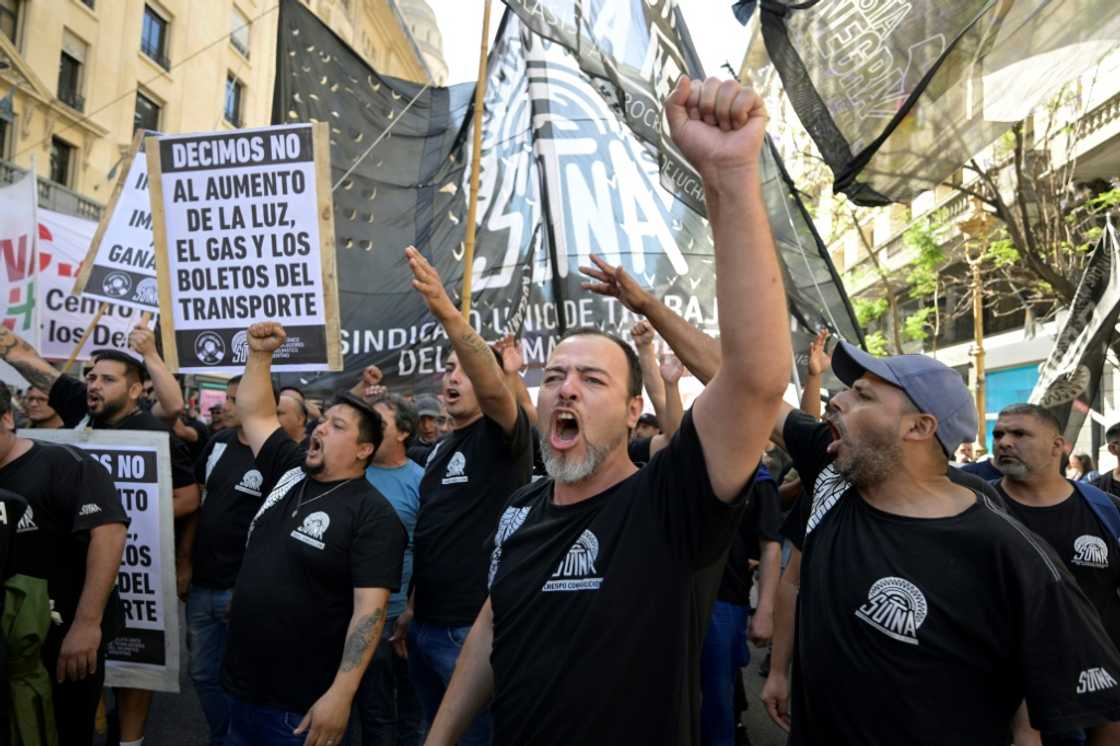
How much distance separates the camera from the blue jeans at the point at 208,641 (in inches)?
169

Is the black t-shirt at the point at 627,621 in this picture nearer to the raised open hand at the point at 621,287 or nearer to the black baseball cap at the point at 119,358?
the raised open hand at the point at 621,287

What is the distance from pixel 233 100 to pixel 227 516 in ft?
94.0

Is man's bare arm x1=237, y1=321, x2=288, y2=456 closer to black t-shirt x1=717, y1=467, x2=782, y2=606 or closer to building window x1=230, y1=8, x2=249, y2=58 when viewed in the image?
black t-shirt x1=717, y1=467, x2=782, y2=606

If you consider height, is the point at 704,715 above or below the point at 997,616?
below

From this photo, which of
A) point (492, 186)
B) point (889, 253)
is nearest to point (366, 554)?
point (492, 186)

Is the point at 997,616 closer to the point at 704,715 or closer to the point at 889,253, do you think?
the point at 704,715

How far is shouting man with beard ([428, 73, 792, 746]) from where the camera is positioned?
1562 mm

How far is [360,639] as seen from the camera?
301 centimetres

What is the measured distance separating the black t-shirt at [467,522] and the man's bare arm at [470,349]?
0.41ft

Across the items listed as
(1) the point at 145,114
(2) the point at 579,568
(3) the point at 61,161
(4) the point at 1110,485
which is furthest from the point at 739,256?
(1) the point at 145,114

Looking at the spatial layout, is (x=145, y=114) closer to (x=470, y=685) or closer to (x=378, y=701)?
(x=378, y=701)

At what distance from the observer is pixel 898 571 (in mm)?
2301

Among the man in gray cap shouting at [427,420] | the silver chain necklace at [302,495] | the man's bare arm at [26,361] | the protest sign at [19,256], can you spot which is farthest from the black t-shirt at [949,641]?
the protest sign at [19,256]

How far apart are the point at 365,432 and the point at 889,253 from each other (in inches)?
992
